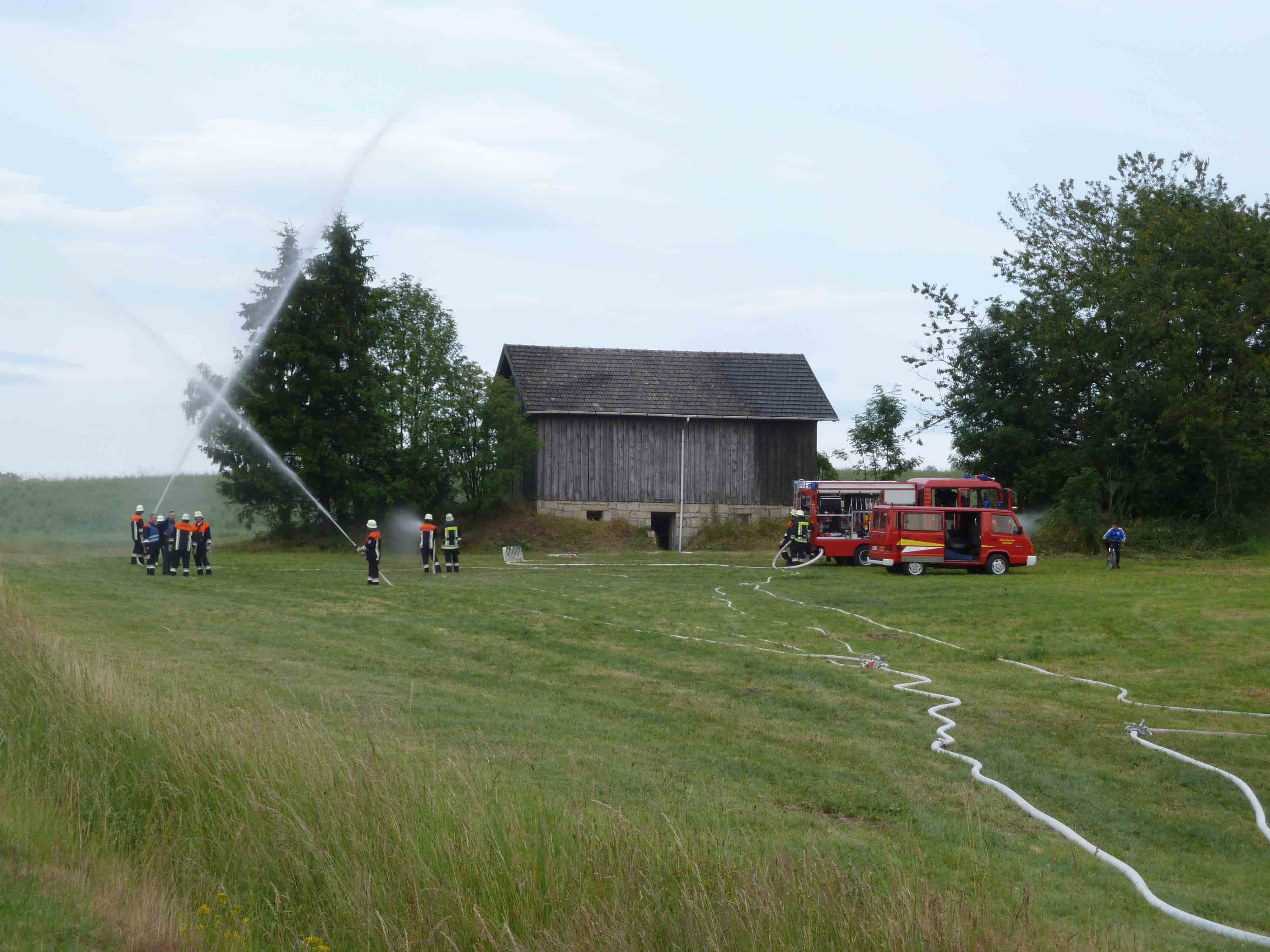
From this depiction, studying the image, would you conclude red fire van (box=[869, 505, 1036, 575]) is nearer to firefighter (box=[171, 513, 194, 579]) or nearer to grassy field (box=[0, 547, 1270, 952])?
grassy field (box=[0, 547, 1270, 952])

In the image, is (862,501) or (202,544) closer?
(202,544)

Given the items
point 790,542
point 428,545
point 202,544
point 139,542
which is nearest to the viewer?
point 202,544

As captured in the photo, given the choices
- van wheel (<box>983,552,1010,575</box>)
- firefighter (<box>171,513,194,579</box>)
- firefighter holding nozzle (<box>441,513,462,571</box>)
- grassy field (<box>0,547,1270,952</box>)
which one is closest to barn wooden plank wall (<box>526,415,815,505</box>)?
firefighter holding nozzle (<box>441,513,462,571</box>)

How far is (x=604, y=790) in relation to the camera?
31.9 feet

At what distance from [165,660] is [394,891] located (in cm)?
912

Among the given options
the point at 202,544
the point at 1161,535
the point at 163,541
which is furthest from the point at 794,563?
the point at 163,541

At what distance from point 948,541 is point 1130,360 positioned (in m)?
13.4

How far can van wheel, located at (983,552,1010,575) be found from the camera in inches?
1433

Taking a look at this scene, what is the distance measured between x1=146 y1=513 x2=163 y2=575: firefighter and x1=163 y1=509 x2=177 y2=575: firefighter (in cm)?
28

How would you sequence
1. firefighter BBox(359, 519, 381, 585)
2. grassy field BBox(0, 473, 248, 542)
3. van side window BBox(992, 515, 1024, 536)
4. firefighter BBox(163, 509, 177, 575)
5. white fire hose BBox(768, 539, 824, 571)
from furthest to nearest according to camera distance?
grassy field BBox(0, 473, 248, 542) → white fire hose BBox(768, 539, 824, 571) → van side window BBox(992, 515, 1024, 536) → firefighter BBox(163, 509, 177, 575) → firefighter BBox(359, 519, 381, 585)

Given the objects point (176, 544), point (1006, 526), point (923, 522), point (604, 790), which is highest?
point (923, 522)

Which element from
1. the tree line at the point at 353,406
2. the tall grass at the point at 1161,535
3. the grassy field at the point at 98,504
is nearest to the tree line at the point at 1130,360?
the tall grass at the point at 1161,535

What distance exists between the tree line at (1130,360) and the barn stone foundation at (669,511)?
306 inches

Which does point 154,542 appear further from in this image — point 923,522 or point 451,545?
point 923,522
